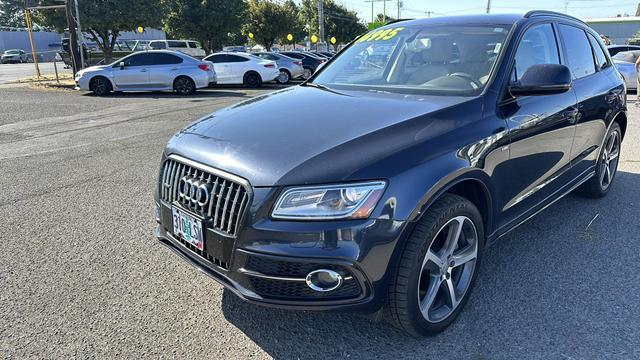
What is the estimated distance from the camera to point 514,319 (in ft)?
9.18

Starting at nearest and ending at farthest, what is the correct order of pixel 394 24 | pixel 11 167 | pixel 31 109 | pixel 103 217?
pixel 394 24 → pixel 103 217 → pixel 11 167 → pixel 31 109

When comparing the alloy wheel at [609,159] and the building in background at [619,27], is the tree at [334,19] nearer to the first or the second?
the building in background at [619,27]

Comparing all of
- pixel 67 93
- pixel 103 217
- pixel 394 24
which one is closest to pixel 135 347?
pixel 103 217

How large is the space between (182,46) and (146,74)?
64.6 ft

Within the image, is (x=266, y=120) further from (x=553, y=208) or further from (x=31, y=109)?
(x=31, y=109)

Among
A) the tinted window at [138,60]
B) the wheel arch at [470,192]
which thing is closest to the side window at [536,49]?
the wheel arch at [470,192]

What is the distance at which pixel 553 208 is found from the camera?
4656 millimetres

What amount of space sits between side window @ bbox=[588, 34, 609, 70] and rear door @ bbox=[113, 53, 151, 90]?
1408 centimetres

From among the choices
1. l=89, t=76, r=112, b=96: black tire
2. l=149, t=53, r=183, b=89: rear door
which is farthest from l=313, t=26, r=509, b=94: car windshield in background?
l=89, t=76, r=112, b=96: black tire

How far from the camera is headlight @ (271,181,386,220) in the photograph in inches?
84.9

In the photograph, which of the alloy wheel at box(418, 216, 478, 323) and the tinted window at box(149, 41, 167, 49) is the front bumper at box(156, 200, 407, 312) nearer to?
the alloy wheel at box(418, 216, 478, 323)

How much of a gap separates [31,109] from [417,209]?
13220 millimetres

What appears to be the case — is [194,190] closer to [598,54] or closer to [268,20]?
[598,54]

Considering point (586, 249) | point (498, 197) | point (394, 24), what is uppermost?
point (394, 24)
